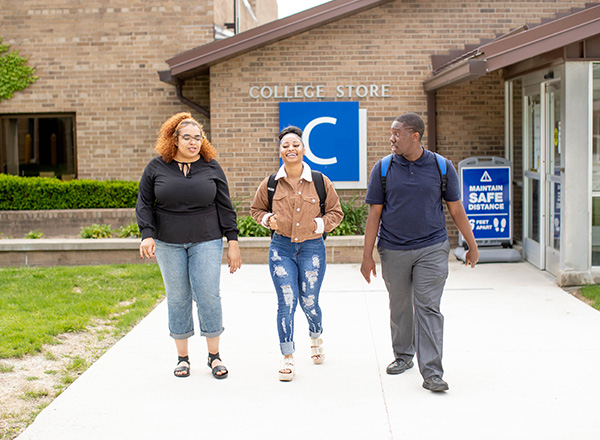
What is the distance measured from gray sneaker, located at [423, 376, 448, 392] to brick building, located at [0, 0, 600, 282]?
3.90 m

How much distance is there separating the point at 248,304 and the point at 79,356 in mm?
2258

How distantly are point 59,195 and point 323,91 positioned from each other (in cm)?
461

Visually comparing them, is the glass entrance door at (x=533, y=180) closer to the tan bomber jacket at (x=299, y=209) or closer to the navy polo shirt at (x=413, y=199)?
the navy polo shirt at (x=413, y=199)

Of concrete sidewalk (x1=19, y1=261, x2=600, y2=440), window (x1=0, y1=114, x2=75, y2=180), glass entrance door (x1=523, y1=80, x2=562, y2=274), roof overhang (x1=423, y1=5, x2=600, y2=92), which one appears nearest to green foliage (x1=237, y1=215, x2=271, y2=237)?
concrete sidewalk (x1=19, y1=261, x2=600, y2=440)

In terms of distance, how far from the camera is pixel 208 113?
12805 millimetres

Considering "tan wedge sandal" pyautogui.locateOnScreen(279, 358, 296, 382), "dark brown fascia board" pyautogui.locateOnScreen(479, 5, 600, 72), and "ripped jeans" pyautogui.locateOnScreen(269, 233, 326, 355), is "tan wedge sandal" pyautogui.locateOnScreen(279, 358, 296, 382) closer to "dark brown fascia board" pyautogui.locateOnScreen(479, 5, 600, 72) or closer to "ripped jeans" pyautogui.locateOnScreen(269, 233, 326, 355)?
"ripped jeans" pyautogui.locateOnScreen(269, 233, 326, 355)

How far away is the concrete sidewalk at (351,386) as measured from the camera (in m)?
4.30

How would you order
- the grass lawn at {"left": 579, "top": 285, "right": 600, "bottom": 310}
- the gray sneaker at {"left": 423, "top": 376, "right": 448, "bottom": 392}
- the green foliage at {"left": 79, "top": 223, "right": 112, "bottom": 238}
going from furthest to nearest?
the green foliage at {"left": 79, "top": 223, "right": 112, "bottom": 238} → the grass lawn at {"left": 579, "top": 285, "right": 600, "bottom": 310} → the gray sneaker at {"left": 423, "top": 376, "right": 448, "bottom": 392}

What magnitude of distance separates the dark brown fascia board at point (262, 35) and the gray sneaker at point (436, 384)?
7030 millimetres

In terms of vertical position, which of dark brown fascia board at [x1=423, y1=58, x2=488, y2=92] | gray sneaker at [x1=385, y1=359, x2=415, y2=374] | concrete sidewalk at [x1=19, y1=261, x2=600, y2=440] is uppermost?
dark brown fascia board at [x1=423, y1=58, x2=488, y2=92]

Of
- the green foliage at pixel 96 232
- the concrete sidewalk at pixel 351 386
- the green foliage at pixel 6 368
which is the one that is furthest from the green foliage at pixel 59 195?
the green foliage at pixel 6 368

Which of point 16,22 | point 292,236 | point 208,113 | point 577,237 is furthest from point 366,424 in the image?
point 16,22

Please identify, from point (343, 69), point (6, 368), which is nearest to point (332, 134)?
point (343, 69)

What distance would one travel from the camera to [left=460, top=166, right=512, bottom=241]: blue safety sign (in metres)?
10.0
